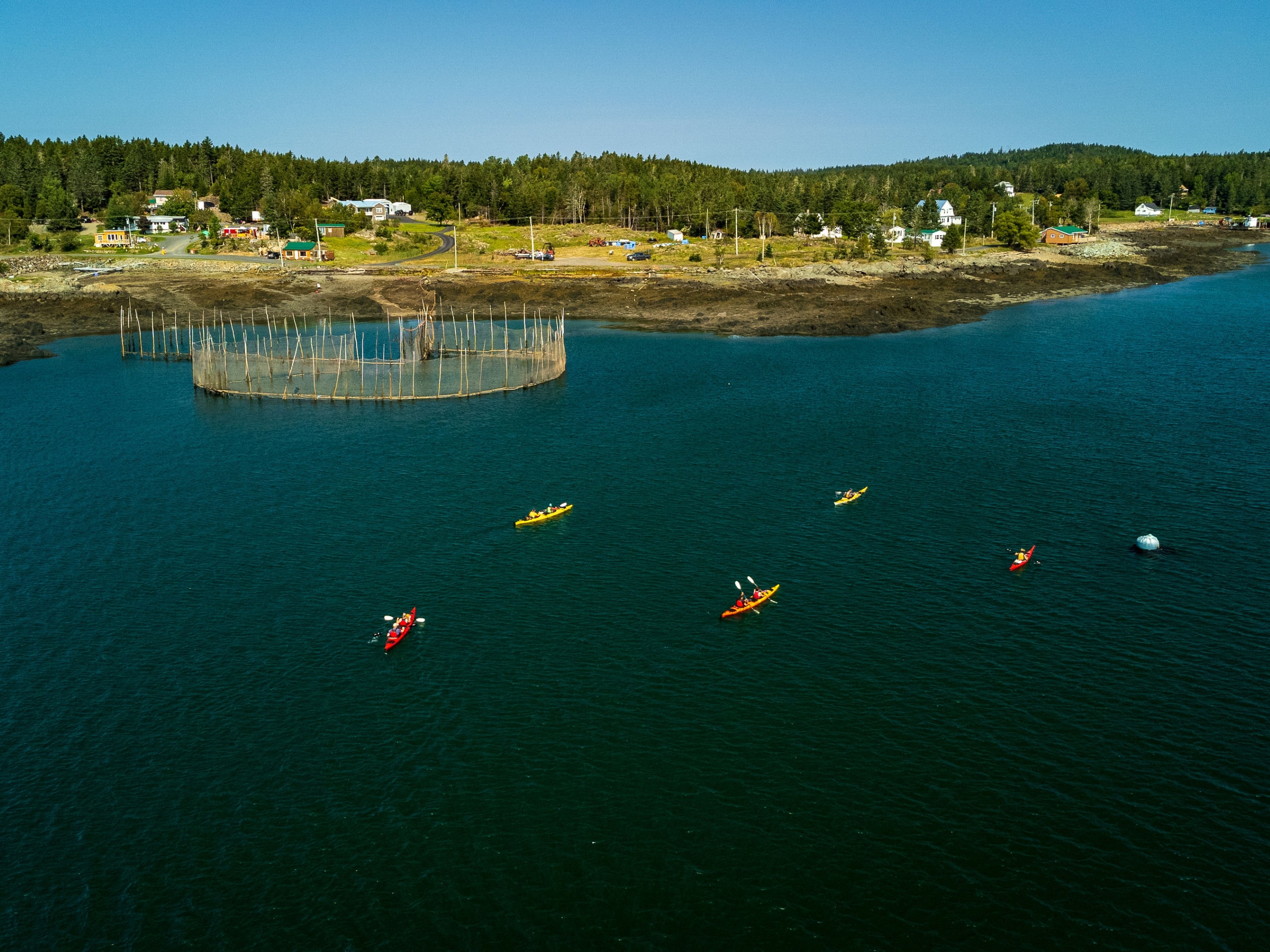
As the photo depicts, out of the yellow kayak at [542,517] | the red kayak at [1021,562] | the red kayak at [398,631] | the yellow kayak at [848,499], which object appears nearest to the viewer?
the red kayak at [398,631]

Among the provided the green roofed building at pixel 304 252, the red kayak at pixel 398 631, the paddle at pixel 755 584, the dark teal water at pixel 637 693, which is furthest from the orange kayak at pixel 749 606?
the green roofed building at pixel 304 252

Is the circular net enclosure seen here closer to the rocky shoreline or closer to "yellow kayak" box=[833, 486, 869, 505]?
the rocky shoreline

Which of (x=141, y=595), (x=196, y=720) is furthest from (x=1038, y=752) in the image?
(x=141, y=595)

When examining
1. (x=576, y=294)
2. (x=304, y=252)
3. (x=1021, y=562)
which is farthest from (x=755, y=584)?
(x=304, y=252)

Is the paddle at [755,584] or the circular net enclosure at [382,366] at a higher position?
the circular net enclosure at [382,366]

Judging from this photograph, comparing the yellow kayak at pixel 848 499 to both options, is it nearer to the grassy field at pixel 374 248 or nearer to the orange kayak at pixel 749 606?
the orange kayak at pixel 749 606

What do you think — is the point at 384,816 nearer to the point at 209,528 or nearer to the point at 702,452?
the point at 209,528

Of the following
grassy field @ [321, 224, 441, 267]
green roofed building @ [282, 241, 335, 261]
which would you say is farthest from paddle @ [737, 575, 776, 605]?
green roofed building @ [282, 241, 335, 261]

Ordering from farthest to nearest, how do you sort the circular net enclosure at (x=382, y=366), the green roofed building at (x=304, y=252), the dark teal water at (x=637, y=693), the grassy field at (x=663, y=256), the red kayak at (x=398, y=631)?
the grassy field at (x=663, y=256), the green roofed building at (x=304, y=252), the circular net enclosure at (x=382, y=366), the red kayak at (x=398, y=631), the dark teal water at (x=637, y=693)
